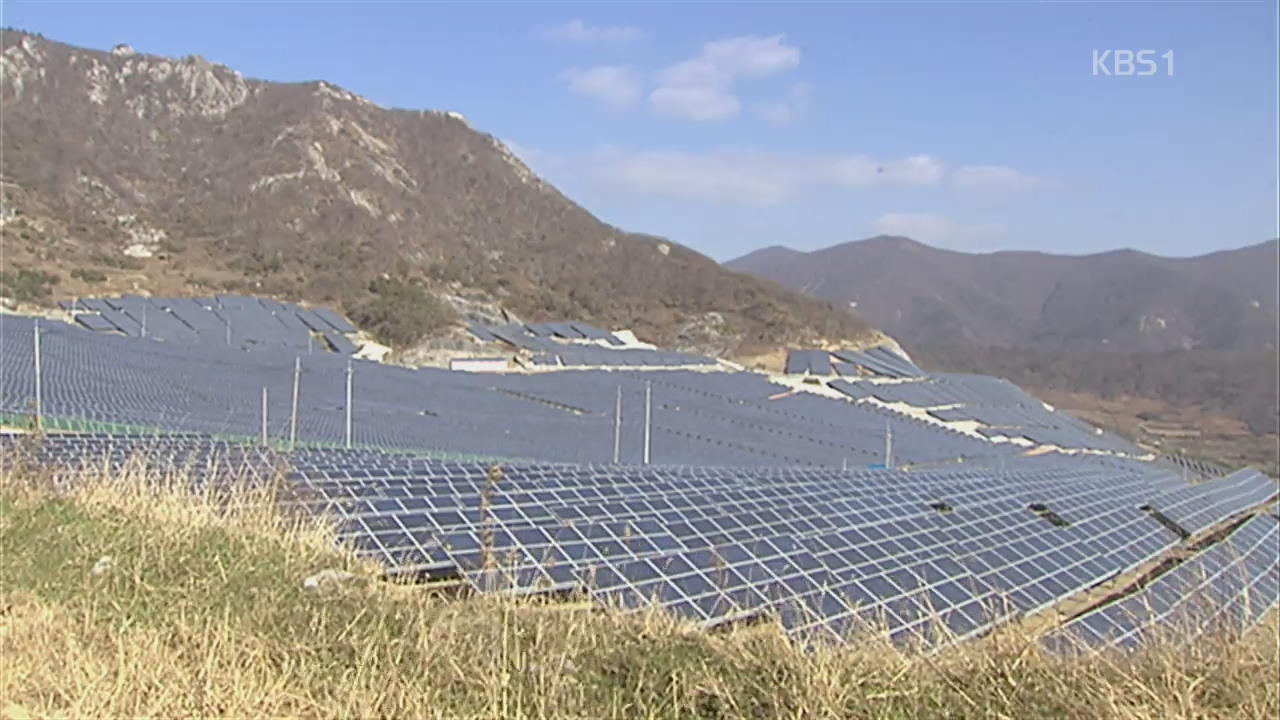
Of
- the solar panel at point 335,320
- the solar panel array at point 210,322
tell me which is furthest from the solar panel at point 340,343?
the solar panel at point 335,320

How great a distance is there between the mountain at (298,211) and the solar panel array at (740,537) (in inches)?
1479

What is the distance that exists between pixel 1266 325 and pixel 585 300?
12653cm

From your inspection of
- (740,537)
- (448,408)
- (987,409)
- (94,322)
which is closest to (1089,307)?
(987,409)

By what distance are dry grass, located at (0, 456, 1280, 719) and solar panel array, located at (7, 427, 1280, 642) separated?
0.35m

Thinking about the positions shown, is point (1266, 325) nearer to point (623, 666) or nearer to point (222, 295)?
point (222, 295)

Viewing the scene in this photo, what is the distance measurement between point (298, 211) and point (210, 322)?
24230 millimetres

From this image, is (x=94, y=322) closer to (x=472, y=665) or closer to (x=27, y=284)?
(x=27, y=284)

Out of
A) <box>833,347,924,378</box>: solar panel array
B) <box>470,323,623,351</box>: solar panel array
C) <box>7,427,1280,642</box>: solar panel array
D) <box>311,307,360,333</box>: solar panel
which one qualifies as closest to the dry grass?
<box>7,427,1280,642</box>: solar panel array

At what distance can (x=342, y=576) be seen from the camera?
4742mm

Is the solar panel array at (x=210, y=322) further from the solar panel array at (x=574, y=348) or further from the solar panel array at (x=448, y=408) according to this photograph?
the solar panel array at (x=574, y=348)

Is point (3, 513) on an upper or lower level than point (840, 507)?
upper

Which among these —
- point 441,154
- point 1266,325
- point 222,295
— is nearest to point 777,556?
point 222,295

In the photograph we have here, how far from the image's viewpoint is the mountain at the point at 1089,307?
144m

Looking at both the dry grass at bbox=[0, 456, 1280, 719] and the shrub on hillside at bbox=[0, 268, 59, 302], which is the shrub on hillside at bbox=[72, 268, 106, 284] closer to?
the shrub on hillside at bbox=[0, 268, 59, 302]
